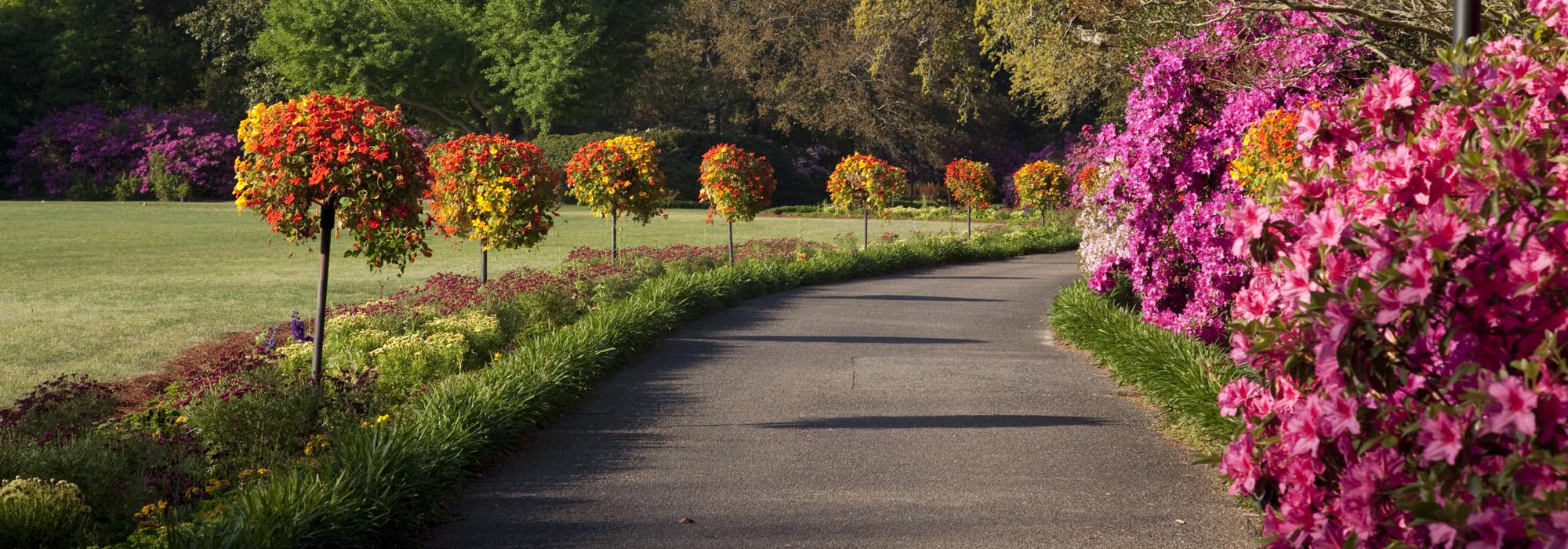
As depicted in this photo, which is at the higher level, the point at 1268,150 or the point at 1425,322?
the point at 1268,150

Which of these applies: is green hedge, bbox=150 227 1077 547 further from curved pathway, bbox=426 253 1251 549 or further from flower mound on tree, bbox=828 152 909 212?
flower mound on tree, bbox=828 152 909 212

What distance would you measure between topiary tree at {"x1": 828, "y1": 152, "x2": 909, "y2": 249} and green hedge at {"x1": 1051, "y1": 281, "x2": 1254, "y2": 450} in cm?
1107

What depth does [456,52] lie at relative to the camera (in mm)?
49000

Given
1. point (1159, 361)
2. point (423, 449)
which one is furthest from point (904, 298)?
point (423, 449)

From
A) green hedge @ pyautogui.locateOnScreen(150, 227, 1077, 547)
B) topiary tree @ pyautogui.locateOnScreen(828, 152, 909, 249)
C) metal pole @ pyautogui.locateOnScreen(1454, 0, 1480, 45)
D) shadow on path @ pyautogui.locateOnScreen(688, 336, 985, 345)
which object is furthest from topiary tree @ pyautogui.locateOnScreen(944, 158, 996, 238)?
metal pole @ pyautogui.locateOnScreen(1454, 0, 1480, 45)

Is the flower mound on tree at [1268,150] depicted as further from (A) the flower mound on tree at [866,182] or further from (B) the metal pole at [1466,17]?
(A) the flower mound on tree at [866,182]

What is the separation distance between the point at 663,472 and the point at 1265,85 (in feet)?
21.9

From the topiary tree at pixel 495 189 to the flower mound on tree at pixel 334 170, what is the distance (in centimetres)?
548

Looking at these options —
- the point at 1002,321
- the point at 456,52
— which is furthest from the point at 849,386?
the point at 456,52

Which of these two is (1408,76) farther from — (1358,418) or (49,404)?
(49,404)

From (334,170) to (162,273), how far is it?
1343 centimetres

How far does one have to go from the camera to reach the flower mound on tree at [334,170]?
28.2 ft

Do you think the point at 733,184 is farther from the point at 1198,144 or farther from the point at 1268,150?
the point at 1268,150

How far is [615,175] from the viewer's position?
18.8m
